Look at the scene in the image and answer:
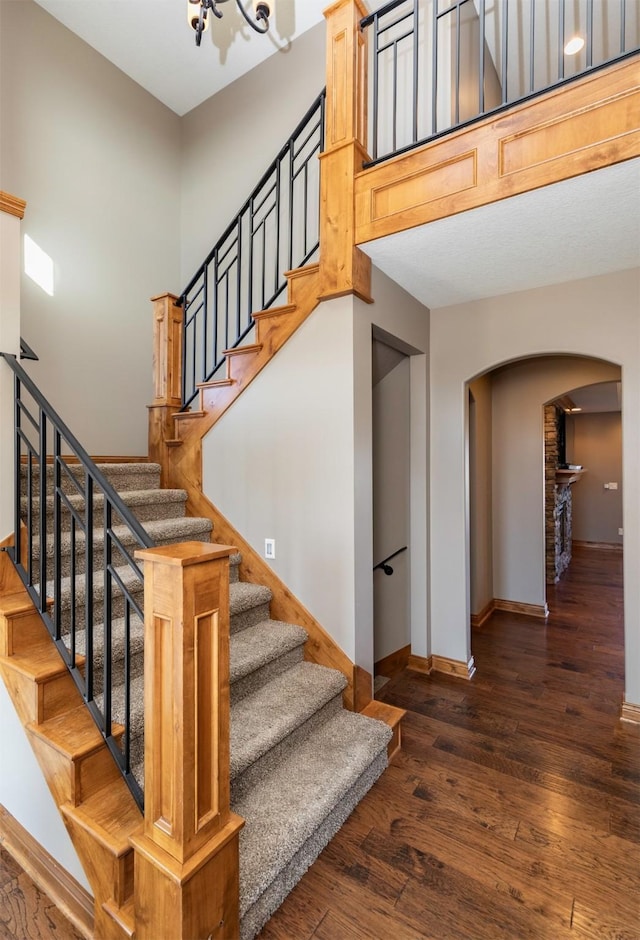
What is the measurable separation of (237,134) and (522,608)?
5.48 meters

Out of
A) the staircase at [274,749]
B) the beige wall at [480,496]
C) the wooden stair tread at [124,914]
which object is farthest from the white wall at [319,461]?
the beige wall at [480,496]

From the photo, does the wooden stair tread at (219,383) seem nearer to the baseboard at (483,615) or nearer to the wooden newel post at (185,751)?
the wooden newel post at (185,751)

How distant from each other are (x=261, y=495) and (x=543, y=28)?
443cm

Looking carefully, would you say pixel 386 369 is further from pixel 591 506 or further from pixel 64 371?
pixel 591 506

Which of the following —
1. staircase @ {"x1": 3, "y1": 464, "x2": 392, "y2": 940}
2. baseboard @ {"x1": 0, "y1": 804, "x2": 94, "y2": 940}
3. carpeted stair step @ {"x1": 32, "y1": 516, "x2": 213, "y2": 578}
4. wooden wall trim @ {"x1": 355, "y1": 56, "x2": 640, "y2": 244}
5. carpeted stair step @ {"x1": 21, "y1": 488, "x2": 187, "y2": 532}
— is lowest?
baseboard @ {"x1": 0, "y1": 804, "x2": 94, "y2": 940}

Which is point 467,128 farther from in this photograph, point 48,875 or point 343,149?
point 48,875

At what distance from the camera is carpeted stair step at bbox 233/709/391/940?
4.78 feet

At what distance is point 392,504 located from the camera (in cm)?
330

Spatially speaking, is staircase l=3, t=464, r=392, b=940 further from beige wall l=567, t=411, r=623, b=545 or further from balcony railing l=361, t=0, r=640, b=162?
beige wall l=567, t=411, r=623, b=545

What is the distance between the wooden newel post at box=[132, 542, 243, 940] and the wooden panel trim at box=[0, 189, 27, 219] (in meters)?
1.68

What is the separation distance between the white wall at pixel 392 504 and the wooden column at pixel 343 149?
982 mm

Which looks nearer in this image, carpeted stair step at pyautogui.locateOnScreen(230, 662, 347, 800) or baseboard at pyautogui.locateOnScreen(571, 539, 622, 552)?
carpeted stair step at pyautogui.locateOnScreen(230, 662, 347, 800)

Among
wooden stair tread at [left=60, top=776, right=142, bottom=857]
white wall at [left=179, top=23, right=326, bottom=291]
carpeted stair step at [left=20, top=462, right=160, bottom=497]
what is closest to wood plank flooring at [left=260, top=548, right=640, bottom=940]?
wooden stair tread at [left=60, top=776, right=142, bottom=857]

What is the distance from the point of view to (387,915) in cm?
149
